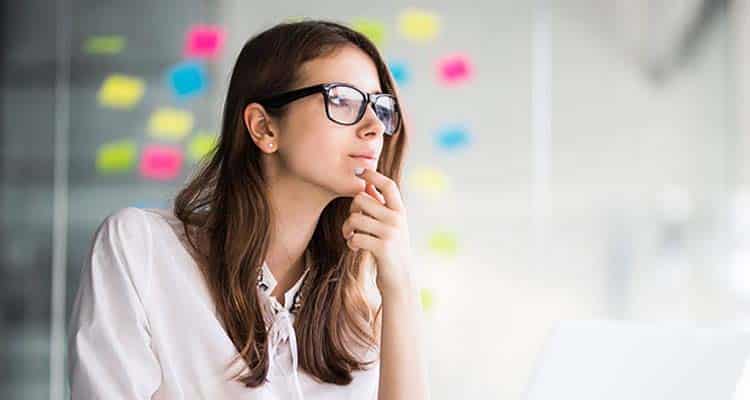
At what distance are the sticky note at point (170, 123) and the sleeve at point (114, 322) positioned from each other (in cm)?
251

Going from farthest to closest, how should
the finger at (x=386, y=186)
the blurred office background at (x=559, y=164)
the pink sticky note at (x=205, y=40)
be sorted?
the pink sticky note at (x=205, y=40), the blurred office background at (x=559, y=164), the finger at (x=386, y=186)

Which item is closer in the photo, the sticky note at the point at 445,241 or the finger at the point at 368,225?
the finger at the point at 368,225

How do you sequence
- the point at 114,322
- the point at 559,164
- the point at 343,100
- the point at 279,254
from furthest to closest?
1. the point at 559,164
2. the point at 279,254
3. the point at 343,100
4. the point at 114,322

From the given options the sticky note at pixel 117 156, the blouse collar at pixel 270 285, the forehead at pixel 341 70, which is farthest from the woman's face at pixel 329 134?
the sticky note at pixel 117 156

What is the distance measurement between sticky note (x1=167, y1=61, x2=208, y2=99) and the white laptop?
8.41 ft

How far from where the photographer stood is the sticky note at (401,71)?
416cm

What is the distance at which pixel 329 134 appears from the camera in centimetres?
183

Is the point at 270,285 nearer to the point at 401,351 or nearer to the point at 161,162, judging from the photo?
the point at 401,351

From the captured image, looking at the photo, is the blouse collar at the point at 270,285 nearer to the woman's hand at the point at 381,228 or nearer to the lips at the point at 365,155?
the woman's hand at the point at 381,228

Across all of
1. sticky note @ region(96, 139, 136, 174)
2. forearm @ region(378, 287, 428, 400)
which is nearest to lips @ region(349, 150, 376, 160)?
forearm @ region(378, 287, 428, 400)

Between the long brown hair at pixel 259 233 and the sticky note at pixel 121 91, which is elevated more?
the sticky note at pixel 121 91

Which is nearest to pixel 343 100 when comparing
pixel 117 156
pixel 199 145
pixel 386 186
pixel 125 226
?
pixel 386 186

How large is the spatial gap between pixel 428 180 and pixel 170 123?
1014 mm

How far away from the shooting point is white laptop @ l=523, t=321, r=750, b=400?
5.97ft
